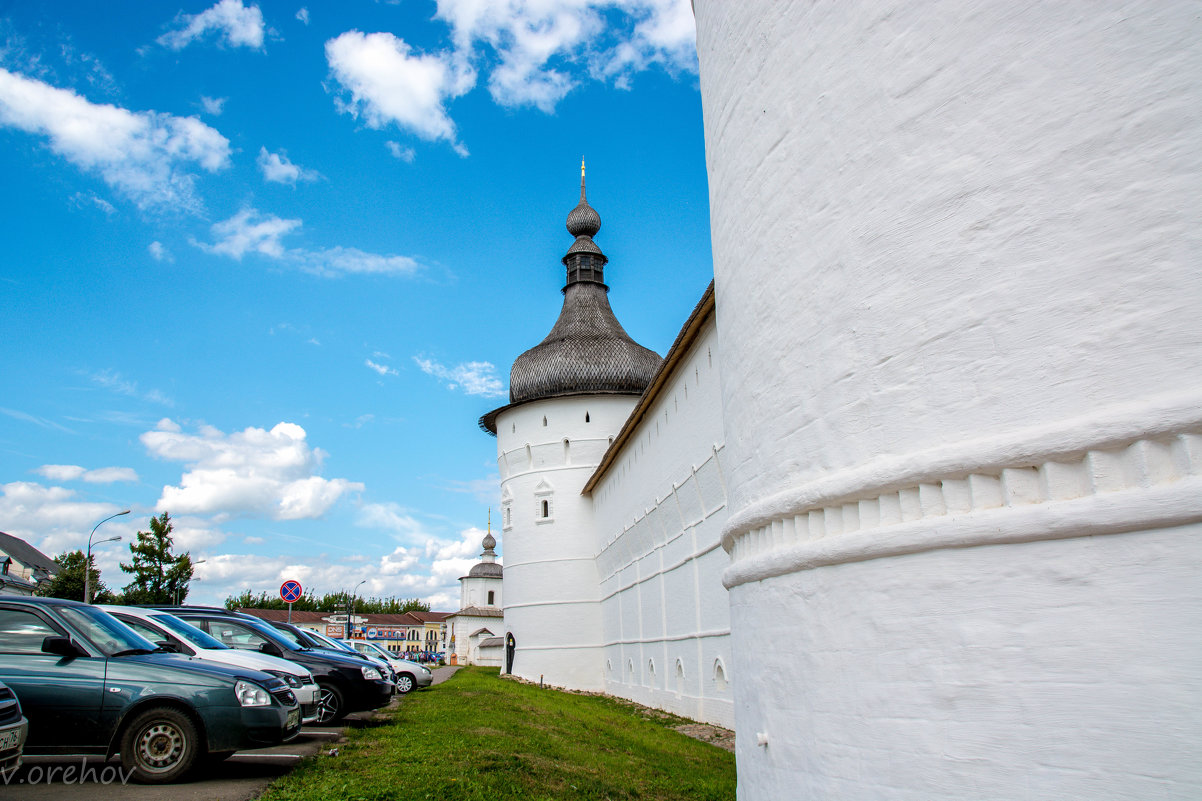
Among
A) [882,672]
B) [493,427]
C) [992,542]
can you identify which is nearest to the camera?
[992,542]

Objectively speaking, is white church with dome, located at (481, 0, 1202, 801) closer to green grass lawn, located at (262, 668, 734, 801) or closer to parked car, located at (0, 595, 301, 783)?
green grass lawn, located at (262, 668, 734, 801)

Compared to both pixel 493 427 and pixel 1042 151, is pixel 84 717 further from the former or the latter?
pixel 493 427

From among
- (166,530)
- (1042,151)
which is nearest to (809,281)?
(1042,151)

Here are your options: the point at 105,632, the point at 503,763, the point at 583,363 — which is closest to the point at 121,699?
the point at 105,632

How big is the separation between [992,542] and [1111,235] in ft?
3.83

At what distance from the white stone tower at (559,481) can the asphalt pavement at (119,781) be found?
22.6m

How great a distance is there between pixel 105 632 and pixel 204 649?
1791mm

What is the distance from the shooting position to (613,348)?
3297cm

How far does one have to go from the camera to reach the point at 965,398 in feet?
11.2

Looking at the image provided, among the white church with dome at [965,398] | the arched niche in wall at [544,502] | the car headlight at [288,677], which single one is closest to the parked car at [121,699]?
the car headlight at [288,677]

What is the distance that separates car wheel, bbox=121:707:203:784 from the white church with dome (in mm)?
4111

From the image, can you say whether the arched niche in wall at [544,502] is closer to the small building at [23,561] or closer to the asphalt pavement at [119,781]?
the asphalt pavement at [119,781]

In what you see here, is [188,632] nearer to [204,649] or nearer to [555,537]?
[204,649]

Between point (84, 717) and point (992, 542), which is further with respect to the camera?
point (84, 717)
